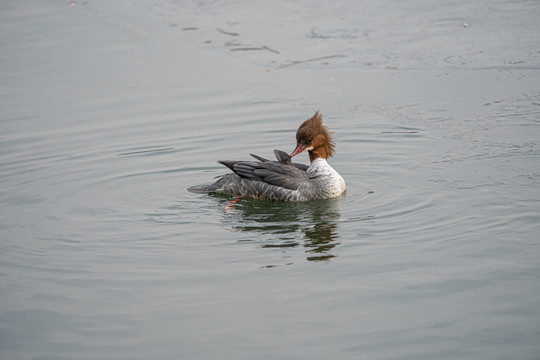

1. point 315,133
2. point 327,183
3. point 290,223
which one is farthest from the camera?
point 315,133

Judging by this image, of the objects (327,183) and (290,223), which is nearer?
Result: (290,223)

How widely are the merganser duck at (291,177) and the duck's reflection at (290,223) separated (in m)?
0.11

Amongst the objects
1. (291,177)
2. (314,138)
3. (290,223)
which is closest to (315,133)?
(314,138)

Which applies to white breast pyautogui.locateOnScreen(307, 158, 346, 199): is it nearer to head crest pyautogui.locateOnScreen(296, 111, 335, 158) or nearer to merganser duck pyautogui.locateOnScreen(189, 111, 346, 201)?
merganser duck pyautogui.locateOnScreen(189, 111, 346, 201)

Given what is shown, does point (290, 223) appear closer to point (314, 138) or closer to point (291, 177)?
point (291, 177)

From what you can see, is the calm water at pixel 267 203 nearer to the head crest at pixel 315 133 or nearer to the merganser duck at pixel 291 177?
the merganser duck at pixel 291 177

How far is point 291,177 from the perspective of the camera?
28.8ft

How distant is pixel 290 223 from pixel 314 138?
4.79ft

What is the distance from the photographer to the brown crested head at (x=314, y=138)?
891cm

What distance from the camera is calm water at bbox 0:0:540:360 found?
5504mm

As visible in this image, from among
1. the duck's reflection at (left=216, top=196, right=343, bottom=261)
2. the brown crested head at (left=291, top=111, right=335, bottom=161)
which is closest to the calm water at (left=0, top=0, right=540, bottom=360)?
the duck's reflection at (left=216, top=196, right=343, bottom=261)

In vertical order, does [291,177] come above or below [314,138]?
below

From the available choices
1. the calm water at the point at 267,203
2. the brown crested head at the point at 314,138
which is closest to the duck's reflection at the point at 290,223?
the calm water at the point at 267,203

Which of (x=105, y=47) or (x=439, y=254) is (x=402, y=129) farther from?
(x=105, y=47)
